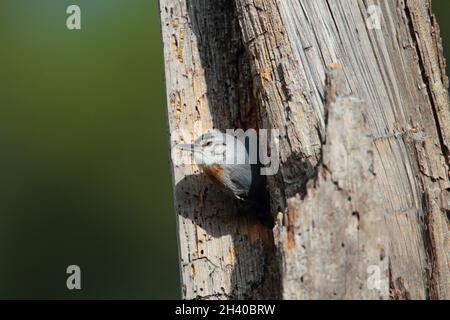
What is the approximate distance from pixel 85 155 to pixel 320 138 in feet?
16.2

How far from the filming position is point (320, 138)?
11.6 feet

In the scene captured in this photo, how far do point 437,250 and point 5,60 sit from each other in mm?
5665

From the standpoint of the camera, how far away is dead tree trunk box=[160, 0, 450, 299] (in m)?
3.25

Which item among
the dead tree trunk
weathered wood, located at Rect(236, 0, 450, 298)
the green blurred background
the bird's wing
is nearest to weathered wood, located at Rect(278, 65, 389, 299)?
the dead tree trunk

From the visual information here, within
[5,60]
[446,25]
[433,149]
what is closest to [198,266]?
[433,149]

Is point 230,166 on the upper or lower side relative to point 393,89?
lower

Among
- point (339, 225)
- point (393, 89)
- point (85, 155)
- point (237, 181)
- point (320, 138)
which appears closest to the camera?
point (339, 225)

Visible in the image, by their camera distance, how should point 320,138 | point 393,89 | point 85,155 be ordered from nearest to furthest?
point 320,138, point 393,89, point 85,155

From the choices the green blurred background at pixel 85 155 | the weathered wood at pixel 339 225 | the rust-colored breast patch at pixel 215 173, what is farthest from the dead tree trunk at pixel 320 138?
the green blurred background at pixel 85 155

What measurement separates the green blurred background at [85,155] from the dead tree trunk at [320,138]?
3.72 metres

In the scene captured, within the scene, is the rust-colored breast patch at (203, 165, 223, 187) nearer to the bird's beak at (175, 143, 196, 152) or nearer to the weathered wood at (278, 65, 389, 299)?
the bird's beak at (175, 143, 196, 152)

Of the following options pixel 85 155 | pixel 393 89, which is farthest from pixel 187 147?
pixel 85 155

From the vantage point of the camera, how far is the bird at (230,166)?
13.0ft

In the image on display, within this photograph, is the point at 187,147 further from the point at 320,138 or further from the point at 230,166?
the point at 320,138
